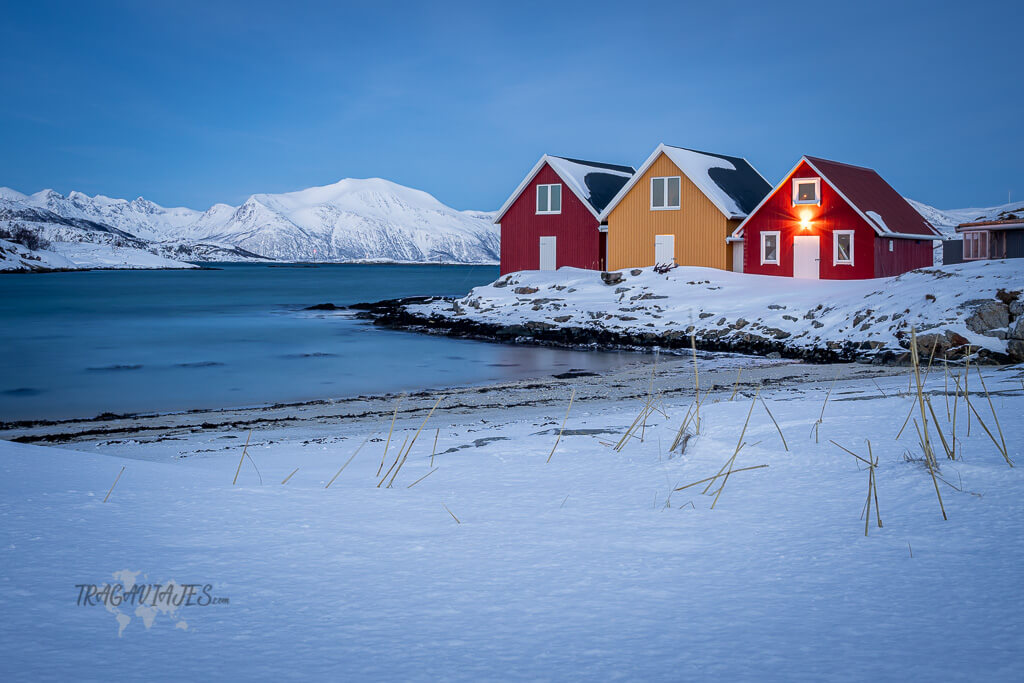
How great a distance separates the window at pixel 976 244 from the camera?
33219mm

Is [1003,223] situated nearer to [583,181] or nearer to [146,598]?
[583,181]

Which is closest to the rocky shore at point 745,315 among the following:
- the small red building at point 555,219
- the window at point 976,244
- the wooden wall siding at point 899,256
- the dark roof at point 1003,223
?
the small red building at point 555,219

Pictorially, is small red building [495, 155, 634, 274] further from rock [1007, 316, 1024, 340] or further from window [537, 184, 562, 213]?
rock [1007, 316, 1024, 340]

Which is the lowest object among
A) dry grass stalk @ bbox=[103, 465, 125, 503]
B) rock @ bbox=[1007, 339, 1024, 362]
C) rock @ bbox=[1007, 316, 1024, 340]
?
dry grass stalk @ bbox=[103, 465, 125, 503]

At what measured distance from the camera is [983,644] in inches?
91.6

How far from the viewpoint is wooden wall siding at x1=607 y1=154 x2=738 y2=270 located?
1390 inches

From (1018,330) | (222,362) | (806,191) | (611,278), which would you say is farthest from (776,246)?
(222,362)

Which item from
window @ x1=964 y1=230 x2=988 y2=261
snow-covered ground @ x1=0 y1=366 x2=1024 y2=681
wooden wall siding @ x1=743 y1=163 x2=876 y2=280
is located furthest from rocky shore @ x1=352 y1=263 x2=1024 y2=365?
snow-covered ground @ x1=0 y1=366 x2=1024 y2=681

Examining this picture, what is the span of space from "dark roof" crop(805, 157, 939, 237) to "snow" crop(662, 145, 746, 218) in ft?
13.0

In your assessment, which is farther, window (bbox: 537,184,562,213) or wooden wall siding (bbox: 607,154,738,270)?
→ window (bbox: 537,184,562,213)

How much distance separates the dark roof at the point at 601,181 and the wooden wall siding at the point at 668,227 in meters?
1.99

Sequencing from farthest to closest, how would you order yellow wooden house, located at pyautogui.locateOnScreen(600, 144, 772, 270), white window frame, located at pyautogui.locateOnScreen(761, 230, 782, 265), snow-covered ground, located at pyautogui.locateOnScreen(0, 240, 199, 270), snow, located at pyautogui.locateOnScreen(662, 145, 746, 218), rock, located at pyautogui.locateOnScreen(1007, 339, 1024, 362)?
snow-covered ground, located at pyautogui.locateOnScreen(0, 240, 199, 270) → yellow wooden house, located at pyautogui.locateOnScreen(600, 144, 772, 270) → snow, located at pyautogui.locateOnScreen(662, 145, 746, 218) → white window frame, located at pyautogui.locateOnScreen(761, 230, 782, 265) → rock, located at pyautogui.locateOnScreen(1007, 339, 1024, 362)

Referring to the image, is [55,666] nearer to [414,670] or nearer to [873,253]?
[414,670]

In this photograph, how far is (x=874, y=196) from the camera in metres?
34.0
